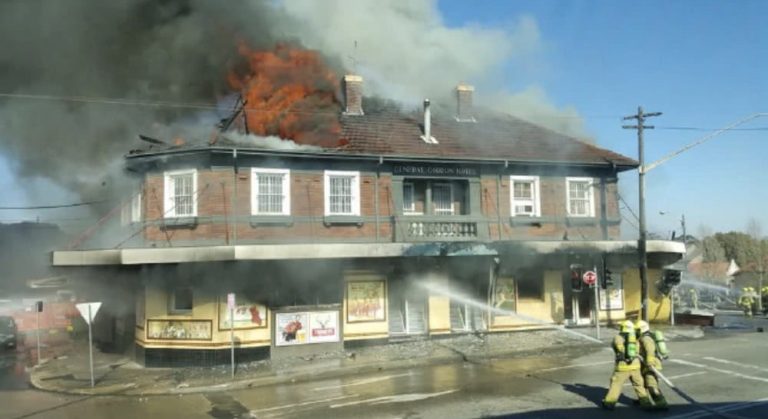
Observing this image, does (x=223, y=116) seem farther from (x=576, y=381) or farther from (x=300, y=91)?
(x=576, y=381)

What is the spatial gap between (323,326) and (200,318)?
3.38 meters

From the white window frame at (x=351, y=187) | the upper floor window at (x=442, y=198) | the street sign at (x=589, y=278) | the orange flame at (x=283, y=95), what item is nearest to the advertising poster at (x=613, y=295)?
the street sign at (x=589, y=278)

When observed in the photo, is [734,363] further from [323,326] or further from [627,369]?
[323,326]

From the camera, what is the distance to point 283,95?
729 inches

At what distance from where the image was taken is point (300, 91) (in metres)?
18.7

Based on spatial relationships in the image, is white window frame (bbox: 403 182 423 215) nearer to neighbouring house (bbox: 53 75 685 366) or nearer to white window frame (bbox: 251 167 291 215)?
neighbouring house (bbox: 53 75 685 366)

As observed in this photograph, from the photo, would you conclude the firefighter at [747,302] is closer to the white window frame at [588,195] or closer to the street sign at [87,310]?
the white window frame at [588,195]

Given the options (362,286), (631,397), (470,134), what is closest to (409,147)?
(470,134)

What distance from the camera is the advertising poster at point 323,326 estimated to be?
1722cm

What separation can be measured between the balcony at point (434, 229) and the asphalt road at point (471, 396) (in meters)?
4.27

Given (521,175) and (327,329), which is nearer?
(327,329)

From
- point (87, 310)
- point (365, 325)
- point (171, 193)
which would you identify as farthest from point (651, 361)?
point (171, 193)

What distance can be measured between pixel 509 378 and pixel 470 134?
33.0 ft

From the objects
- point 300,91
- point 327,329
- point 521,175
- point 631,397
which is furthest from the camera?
point 521,175
